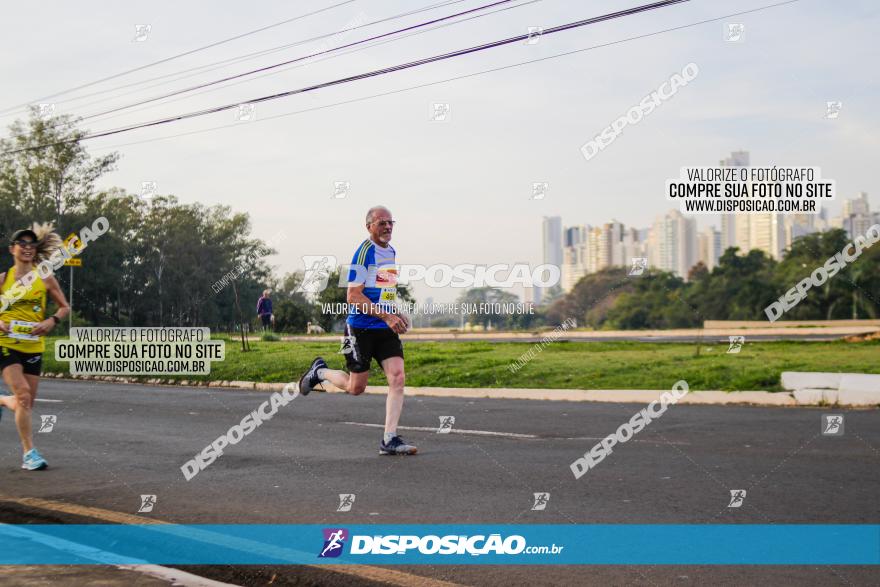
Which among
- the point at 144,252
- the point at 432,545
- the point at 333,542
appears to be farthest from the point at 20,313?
the point at 144,252

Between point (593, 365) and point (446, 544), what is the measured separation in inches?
574

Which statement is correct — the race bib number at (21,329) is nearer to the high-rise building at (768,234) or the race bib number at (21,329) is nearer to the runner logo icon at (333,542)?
the runner logo icon at (333,542)

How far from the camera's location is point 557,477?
25.3 feet

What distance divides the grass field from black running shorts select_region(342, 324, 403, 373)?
821 cm

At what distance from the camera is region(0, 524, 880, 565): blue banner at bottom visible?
518 centimetres

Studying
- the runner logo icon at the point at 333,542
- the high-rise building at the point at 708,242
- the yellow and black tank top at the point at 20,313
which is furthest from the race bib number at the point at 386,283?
the high-rise building at the point at 708,242

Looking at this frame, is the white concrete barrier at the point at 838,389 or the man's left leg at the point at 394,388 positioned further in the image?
the white concrete barrier at the point at 838,389

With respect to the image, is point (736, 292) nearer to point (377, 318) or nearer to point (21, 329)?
point (377, 318)

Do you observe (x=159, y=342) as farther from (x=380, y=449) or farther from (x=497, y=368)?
(x=380, y=449)

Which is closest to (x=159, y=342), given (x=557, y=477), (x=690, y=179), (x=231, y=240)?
(x=690, y=179)

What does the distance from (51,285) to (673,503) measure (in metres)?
5.68

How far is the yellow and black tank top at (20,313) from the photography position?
27.5 ft

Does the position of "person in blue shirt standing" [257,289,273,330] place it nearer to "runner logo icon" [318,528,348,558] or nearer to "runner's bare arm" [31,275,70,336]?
"runner's bare arm" [31,275,70,336]

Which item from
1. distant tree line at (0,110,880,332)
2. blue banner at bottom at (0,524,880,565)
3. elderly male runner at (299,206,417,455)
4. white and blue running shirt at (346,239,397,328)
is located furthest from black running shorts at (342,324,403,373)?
distant tree line at (0,110,880,332)
